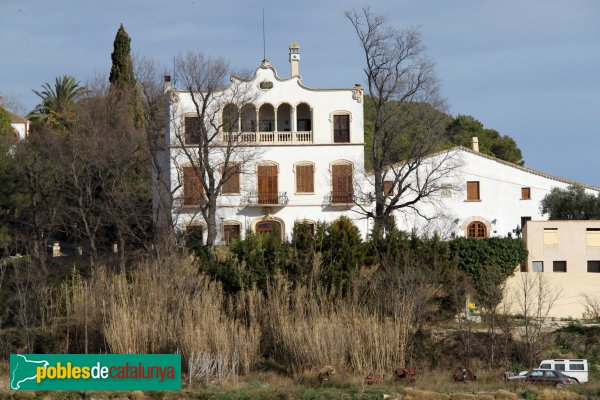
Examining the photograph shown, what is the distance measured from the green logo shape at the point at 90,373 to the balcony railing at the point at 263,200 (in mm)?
Result: 19005

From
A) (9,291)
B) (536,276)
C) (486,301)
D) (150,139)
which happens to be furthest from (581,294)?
(9,291)

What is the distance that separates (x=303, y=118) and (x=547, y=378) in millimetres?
20745

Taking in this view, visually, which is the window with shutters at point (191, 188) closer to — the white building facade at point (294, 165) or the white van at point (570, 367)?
the white building facade at point (294, 165)

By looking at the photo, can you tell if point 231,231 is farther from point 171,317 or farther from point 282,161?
point 171,317

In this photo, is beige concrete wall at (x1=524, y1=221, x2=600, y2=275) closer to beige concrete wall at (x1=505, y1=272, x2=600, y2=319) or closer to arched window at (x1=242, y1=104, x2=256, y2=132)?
beige concrete wall at (x1=505, y1=272, x2=600, y2=319)

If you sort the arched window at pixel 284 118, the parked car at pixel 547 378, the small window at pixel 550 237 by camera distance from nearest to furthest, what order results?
the parked car at pixel 547 378, the small window at pixel 550 237, the arched window at pixel 284 118

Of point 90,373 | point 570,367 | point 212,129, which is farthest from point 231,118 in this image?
point 90,373

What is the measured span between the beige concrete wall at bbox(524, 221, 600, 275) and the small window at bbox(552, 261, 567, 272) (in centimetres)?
13

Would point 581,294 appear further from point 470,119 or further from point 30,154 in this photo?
point 470,119

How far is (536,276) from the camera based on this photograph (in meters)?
45.5

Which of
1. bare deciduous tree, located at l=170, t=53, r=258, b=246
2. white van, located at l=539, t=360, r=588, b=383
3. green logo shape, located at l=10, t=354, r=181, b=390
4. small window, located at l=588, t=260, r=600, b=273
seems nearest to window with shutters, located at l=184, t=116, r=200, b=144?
bare deciduous tree, located at l=170, t=53, r=258, b=246

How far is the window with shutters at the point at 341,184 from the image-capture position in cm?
4966

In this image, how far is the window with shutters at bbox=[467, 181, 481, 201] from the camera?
5325 cm

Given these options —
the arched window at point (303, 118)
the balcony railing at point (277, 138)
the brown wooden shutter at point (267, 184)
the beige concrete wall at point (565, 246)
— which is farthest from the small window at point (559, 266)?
the brown wooden shutter at point (267, 184)
